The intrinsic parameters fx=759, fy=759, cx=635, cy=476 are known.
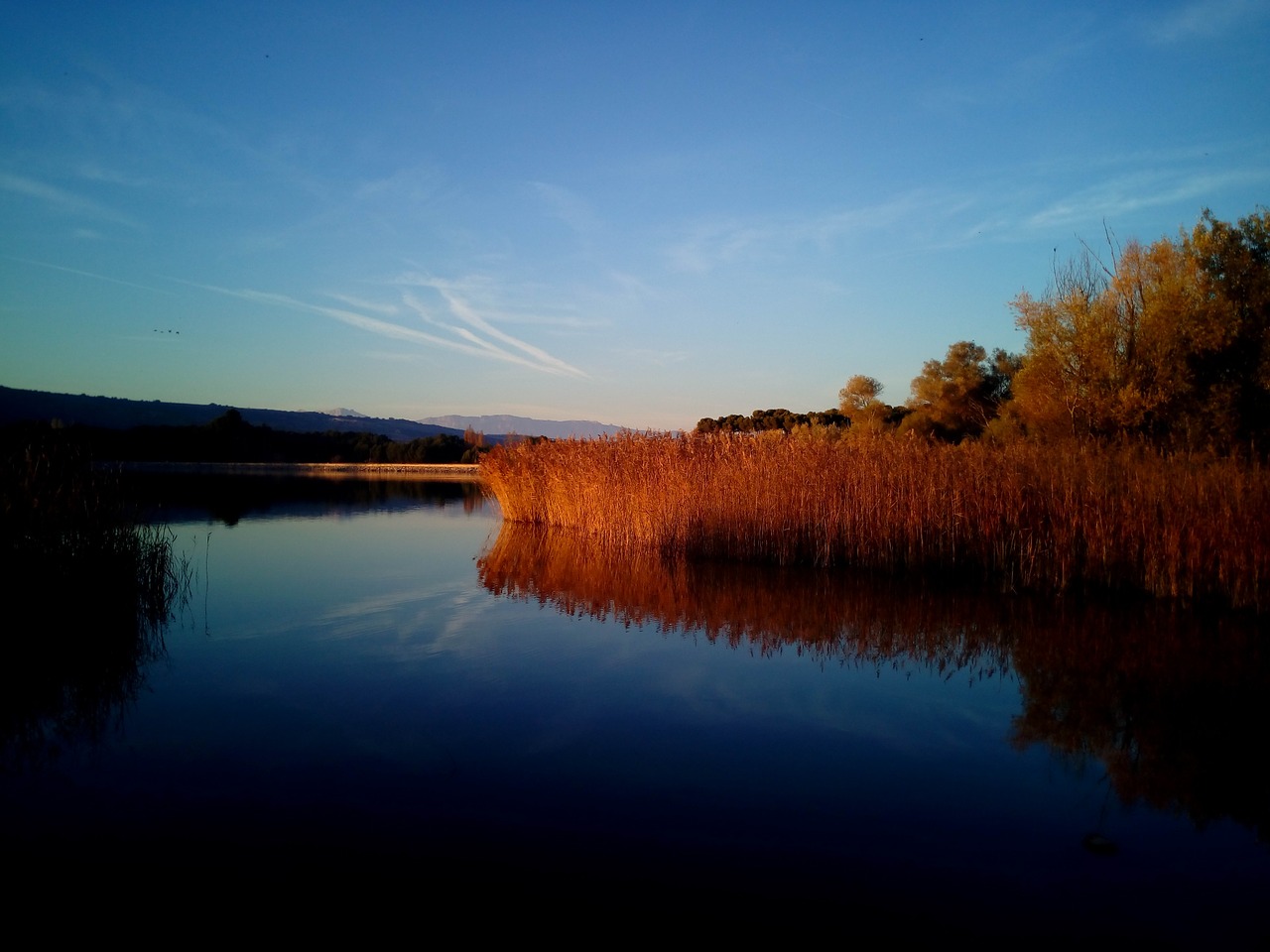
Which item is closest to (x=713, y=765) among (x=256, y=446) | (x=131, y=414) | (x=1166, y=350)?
(x=1166, y=350)

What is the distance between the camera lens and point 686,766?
3912 mm

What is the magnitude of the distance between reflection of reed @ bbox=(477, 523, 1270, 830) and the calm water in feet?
0.10

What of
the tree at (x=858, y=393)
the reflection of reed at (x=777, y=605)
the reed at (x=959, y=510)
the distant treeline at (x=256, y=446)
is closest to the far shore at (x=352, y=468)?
the distant treeline at (x=256, y=446)

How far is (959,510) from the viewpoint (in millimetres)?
9570

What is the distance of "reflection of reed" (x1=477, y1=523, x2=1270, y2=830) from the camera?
4.01m

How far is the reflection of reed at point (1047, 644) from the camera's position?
401 cm

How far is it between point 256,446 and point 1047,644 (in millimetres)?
68068

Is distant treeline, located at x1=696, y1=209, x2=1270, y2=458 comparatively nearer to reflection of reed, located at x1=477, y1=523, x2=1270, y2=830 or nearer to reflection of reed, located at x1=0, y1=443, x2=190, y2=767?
reflection of reed, located at x1=477, y1=523, x2=1270, y2=830

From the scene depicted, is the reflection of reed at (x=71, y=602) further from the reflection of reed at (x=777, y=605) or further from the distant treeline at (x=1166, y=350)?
the distant treeline at (x=1166, y=350)

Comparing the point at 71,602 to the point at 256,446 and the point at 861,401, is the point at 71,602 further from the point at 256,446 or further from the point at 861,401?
the point at 256,446

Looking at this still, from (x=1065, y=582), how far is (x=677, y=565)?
15.8 ft

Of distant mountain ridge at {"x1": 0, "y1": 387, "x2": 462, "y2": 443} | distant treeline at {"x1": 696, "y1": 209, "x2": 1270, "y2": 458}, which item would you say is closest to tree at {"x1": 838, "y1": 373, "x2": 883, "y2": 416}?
distant treeline at {"x1": 696, "y1": 209, "x2": 1270, "y2": 458}

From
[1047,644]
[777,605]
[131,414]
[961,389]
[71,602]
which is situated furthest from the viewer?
[131,414]

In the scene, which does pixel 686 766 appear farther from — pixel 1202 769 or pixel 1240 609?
pixel 1240 609
